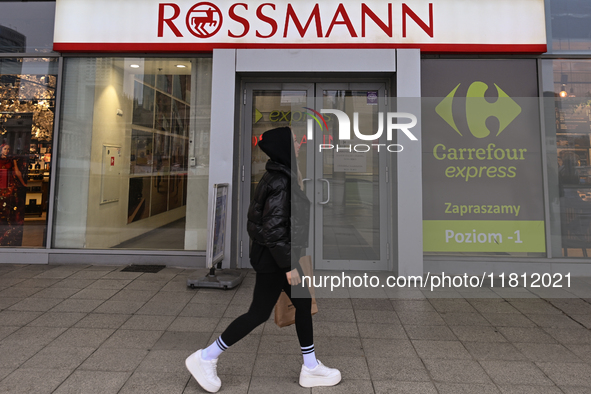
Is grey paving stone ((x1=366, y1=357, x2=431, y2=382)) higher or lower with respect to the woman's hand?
lower

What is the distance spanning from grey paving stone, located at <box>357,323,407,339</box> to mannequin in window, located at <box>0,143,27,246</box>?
5.55 metres

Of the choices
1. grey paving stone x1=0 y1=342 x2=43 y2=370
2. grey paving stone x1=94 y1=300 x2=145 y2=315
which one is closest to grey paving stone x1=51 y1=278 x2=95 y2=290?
grey paving stone x1=94 y1=300 x2=145 y2=315

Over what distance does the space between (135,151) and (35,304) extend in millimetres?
2835

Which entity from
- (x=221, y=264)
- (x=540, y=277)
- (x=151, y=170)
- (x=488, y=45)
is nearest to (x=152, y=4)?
(x=151, y=170)

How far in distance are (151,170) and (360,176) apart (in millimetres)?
3276

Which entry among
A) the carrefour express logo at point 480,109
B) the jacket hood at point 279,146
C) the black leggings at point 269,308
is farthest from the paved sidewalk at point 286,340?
the carrefour express logo at point 480,109

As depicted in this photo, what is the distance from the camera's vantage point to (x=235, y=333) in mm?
2703

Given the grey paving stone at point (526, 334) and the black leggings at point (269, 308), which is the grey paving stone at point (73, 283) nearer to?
the black leggings at point (269, 308)

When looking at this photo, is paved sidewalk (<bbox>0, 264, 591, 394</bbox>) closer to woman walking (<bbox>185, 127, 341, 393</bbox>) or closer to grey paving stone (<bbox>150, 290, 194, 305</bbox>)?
grey paving stone (<bbox>150, 290, 194, 305</bbox>)

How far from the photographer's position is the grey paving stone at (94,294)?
465 centimetres

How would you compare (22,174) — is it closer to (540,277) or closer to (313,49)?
(313,49)

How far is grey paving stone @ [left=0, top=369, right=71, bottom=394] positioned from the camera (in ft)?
8.70

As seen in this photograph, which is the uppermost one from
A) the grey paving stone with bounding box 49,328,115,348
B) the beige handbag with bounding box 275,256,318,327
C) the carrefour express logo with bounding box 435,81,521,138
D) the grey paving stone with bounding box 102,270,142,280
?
the carrefour express logo with bounding box 435,81,521,138

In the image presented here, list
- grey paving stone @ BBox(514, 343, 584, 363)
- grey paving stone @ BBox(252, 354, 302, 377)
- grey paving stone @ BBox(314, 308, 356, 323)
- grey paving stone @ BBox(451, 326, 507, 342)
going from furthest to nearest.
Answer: grey paving stone @ BBox(314, 308, 356, 323), grey paving stone @ BBox(451, 326, 507, 342), grey paving stone @ BBox(514, 343, 584, 363), grey paving stone @ BBox(252, 354, 302, 377)
